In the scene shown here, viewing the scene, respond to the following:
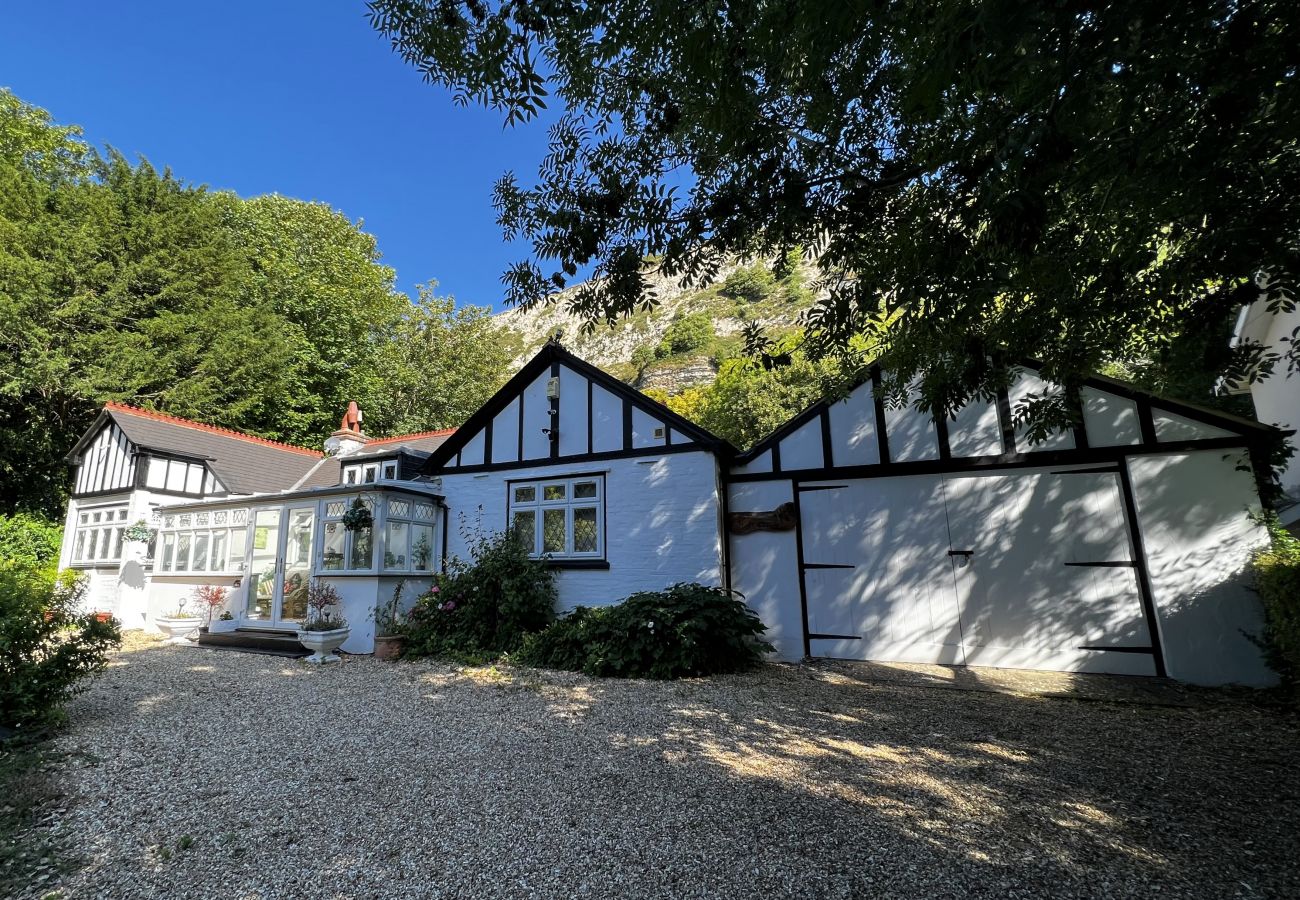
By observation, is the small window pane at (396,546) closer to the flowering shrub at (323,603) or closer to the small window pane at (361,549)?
the small window pane at (361,549)

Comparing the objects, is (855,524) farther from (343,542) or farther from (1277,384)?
(343,542)

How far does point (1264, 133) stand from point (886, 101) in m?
1.96

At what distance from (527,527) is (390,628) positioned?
8.89 ft

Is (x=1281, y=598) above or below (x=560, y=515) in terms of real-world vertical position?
below

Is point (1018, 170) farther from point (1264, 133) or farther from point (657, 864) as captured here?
point (657, 864)

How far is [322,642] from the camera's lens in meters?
8.31

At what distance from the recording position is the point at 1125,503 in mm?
7000

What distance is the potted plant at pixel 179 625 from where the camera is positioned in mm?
10383

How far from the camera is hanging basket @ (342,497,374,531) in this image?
358 inches

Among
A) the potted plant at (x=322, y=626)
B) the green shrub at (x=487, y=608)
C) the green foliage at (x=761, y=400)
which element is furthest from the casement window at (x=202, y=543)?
the green foliage at (x=761, y=400)

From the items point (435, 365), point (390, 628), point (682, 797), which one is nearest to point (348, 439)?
point (390, 628)

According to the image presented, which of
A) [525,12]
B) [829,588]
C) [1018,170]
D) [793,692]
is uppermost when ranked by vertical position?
[525,12]

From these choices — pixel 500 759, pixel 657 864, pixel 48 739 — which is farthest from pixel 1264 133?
pixel 48 739

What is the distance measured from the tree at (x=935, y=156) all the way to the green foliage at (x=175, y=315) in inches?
766
